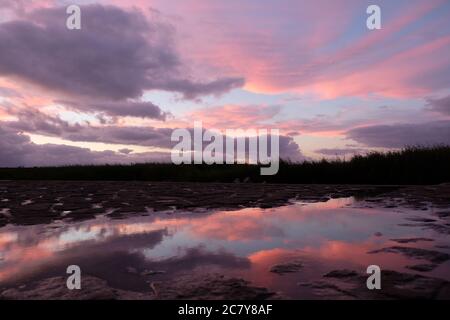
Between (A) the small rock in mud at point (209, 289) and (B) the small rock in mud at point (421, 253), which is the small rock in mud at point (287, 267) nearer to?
(A) the small rock in mud at point (209, 289)

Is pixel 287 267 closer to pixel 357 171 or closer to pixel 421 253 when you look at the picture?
pixel 421 253

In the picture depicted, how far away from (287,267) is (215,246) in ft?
3.12

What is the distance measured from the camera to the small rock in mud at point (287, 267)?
2.77 metres

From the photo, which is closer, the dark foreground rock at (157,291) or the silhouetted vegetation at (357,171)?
the dark foreground rock at (157,291)

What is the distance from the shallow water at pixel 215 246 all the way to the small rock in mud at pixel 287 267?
0.04 metres

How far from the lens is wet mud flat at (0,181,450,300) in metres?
2.39

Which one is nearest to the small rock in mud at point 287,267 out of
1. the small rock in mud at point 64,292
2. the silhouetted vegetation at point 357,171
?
the small rock in mud at point 64,292

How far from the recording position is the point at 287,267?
9.40ft

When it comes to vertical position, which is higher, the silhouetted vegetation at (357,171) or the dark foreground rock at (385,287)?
the silhouetted vegetation at (357,171)

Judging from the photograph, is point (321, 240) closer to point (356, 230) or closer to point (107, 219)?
point (356, 230)

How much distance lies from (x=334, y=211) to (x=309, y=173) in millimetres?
9589

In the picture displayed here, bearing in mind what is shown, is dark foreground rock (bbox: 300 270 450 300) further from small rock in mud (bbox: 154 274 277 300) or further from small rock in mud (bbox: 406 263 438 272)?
small rock in mud (bbox: 154 274 277 300)

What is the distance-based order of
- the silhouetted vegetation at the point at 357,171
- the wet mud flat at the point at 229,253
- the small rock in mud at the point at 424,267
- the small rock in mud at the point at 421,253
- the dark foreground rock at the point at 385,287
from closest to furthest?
the dark foreground rock at the point at 385,287
the wet mud flat at the point at 229,253
the small rock in mud at the point at 424,267
the small rock in mud at the point at 421,253
the silhouetted vegetation at the point at 357,171
